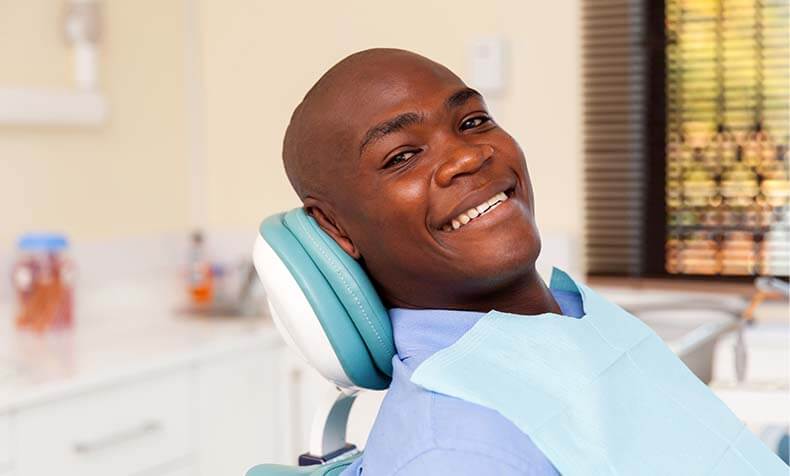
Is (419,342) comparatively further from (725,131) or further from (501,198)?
(725,131)

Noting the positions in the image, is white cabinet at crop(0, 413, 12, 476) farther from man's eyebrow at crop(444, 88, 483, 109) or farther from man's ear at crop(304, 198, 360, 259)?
man's eyebrow at crop(444, 88, 483, 109)

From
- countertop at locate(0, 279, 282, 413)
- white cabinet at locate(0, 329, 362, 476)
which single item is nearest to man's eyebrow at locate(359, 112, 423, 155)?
white cabinet at locate(0, 329, 362, 476)

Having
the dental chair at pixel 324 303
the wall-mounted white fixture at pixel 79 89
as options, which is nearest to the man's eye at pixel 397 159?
the dental chair at pixel 324 303

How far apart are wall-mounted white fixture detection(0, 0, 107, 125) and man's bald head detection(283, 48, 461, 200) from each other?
176 cm

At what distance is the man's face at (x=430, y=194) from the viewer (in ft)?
3.60

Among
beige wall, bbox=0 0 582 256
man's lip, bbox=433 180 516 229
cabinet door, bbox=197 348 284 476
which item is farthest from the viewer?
beige wall, bbox=0 0 582 256

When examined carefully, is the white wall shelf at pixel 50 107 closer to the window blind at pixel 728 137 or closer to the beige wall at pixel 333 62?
the beige wall at pixel 333 62

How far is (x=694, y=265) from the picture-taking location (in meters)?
2.88

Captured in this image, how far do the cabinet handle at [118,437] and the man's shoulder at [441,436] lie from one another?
4.55ft

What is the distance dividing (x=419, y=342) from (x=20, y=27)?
2023 millimetres

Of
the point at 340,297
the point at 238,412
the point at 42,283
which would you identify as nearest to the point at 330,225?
the point at 340,297

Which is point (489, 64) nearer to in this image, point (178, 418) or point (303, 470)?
point (178, 418)

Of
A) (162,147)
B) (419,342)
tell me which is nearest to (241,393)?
(162,147)

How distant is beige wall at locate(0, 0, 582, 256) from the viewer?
2.86 metres
